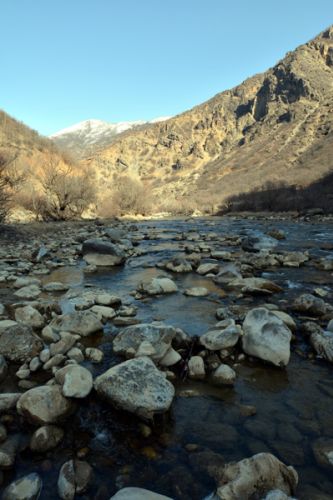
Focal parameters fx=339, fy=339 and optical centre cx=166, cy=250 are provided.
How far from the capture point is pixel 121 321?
5.30 m

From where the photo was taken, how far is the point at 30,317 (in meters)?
5.02

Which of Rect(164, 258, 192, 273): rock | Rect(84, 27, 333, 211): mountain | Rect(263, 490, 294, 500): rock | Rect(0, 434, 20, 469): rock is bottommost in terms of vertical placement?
Rect(164, 258, 192, 273): rock

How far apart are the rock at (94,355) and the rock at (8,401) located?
3.40 feet

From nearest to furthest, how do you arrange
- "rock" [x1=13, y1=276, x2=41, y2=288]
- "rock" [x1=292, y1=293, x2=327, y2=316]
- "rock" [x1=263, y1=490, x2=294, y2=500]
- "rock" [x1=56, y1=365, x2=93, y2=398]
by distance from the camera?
"rock" [x1=263, y1=490, x2=294, y2=500], "rock" [x1=56, y1=365, x2=93, y2=398], "rock" [x1=292, y1=293, x2=327, y2=316], "rock" [x1=13, y1=276, x2=41, y2=288]

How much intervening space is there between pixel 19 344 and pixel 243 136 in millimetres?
114868

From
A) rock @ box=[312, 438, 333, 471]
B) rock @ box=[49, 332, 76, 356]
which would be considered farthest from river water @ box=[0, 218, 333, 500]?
rock @ box=[49, 332, 76, 356]

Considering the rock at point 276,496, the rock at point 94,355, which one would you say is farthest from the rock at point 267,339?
the rock at point 276,496

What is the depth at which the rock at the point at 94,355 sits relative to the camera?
404cm

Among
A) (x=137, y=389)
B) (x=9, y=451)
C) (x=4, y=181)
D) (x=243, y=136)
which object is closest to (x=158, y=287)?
(x=137, y=389)

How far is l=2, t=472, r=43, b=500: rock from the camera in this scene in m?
2.20

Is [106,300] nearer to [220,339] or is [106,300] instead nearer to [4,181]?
[220,339]

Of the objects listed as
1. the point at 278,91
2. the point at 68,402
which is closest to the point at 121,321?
the point at 68,402

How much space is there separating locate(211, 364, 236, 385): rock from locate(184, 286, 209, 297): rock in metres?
3.10

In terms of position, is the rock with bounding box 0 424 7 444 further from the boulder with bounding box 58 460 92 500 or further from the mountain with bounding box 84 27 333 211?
the mountain with bounding box 84 27 333 211
